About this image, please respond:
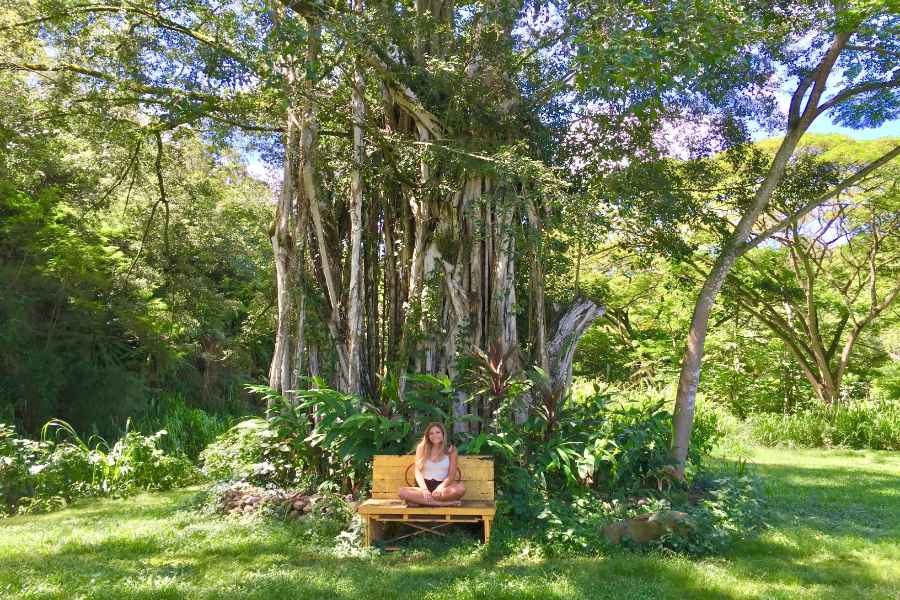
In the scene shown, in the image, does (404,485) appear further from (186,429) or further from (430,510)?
(186,429)

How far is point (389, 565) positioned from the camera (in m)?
5.07

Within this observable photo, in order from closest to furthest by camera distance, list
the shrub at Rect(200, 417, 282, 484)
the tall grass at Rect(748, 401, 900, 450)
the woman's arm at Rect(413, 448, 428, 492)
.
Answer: the woman's arm at Rect(413, 448, 428, 492), the shrub at Rect(200, 417, 282, 484), the tall grass at Rect(748, 401, 900, 450)

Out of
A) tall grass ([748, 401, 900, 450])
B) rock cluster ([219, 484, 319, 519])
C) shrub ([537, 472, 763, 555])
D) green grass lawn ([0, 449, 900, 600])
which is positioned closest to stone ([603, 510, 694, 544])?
shrub ([537, 472, 763, 555])

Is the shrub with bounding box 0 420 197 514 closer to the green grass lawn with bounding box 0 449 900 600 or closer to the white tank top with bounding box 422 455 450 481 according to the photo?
the green grass lawn with bounding box 0 449 900 600

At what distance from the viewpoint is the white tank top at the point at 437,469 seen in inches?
223

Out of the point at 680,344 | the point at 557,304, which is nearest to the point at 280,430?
the point at 557,304

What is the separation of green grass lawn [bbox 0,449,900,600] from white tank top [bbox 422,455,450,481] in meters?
0.50

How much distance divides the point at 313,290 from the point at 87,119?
410cm

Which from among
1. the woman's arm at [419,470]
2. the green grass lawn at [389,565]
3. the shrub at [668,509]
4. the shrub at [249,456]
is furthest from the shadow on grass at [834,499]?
the shrub at [249,456]

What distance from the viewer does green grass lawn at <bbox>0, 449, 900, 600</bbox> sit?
4.41 m

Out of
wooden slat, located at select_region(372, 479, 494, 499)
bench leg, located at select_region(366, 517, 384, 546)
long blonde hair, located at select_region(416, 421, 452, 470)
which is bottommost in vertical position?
bench leg, located at select_region(366, 517, 384, 546)

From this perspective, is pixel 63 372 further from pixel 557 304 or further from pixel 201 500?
pixel 557 304

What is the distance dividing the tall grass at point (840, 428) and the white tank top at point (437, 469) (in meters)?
9.18

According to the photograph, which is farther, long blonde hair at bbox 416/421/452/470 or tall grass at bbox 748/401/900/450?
tall grass at bbox 748/401/900/450
